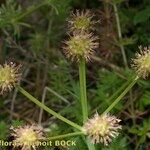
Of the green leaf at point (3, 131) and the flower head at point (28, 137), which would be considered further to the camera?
the green leaf at point (3, 131)

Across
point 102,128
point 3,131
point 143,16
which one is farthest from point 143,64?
point 3,131

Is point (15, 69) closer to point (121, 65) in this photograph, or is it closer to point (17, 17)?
point (17, 17)

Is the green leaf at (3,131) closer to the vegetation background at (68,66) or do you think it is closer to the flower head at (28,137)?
the vegetation background at (68,66)

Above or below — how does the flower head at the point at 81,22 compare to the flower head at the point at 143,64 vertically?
above

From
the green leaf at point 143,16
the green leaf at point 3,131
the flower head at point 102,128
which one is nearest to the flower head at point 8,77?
the flower head at point 102,128

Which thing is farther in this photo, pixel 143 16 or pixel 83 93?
pixel 143 16

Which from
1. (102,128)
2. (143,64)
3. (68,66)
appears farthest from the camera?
(68,66)

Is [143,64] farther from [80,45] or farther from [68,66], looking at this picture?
[68,66]
